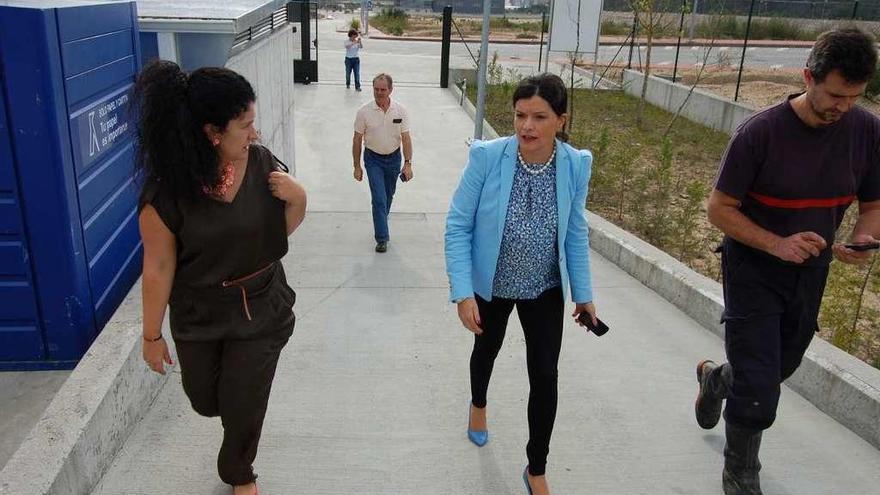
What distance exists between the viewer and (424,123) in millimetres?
13195

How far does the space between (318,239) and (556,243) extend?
4.11 m

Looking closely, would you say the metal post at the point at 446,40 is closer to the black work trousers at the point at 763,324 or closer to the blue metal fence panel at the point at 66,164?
the blue metal fence panel at the point at 66,164

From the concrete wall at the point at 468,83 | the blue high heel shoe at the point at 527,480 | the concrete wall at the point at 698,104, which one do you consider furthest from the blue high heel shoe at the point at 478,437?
the concrete wall at the point at 468,83

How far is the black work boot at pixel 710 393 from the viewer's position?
11.3ft

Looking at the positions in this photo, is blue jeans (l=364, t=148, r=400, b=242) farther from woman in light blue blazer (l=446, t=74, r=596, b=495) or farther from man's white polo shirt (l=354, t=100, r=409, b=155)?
woman in light blue blazer (l=446, t=74, r=596, b=495)

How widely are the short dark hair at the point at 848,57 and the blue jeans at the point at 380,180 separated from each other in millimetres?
4120

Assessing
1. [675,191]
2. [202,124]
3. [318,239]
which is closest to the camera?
[202,124]

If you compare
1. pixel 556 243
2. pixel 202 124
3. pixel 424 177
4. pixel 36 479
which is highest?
pixel 202 124

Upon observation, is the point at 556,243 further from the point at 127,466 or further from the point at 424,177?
the point at 424,177

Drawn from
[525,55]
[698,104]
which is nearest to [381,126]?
[698,104]

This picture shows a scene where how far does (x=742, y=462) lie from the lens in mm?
3078

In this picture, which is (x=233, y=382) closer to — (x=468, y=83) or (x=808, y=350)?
(x=808, y=350)

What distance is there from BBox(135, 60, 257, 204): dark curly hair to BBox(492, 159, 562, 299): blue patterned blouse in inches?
43.6

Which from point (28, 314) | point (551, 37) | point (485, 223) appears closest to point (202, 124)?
point (485, 223)
